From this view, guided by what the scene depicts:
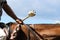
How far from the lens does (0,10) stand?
4.65m

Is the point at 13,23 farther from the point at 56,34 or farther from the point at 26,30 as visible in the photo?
the point at 56,34

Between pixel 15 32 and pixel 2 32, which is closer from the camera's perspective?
pixel 2 32

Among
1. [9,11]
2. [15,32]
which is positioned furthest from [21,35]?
[9,11]

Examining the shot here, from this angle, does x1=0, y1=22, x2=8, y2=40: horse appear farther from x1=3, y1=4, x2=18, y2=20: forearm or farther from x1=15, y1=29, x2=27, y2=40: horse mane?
x1=15, y1=29, x2=27, y2=40: horse mane

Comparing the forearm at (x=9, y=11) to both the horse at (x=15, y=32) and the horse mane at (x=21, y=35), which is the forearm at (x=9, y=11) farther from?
the horse mane at (x=21, y=35)

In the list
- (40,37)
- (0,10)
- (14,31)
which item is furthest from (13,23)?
(0,10)

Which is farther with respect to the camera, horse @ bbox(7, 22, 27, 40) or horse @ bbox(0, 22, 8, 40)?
horse @ bbox(7, 22, 27, 40)

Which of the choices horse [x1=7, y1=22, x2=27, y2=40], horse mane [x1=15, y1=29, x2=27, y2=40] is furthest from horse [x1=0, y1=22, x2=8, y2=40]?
horse mane [x1=15, y1=29, x2=27, y2=40]

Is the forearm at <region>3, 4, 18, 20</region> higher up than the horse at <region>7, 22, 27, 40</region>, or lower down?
higher up

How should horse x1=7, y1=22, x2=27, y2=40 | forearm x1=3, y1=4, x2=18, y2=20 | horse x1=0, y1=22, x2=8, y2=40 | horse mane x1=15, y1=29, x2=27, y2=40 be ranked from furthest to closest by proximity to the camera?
horse mane x1=15, y1=29, x2=27, y2=40 < horse x1=7, y1=22, x2=27, y2=40 < forearm x1=3, y1=4, x2=18, y2=20 < horse x1=0, y1=22, x2=8, y2=40

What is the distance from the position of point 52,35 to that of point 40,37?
21 cm

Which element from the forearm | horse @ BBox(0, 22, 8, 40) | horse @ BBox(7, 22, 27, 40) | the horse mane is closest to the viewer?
horse @ BBox(0, 22, 8, 40)

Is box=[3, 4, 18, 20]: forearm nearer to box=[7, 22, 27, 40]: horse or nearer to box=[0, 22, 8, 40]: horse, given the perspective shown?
box=[0, 22, 8, 40]: horse

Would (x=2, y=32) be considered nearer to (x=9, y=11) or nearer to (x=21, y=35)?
(x=9, y=11)
